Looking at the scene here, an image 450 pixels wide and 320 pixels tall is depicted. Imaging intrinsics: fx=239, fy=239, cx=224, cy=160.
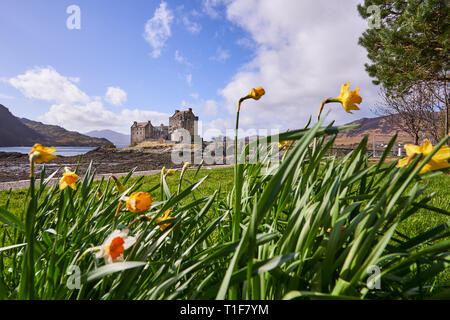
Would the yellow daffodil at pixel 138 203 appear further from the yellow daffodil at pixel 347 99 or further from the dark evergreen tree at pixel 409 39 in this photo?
the dark evergreen tree at pixel 409 39

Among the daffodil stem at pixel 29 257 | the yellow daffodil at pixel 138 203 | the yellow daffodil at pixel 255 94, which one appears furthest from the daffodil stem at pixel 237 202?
the daffodil stem at pixel 29 257

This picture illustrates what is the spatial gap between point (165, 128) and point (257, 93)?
134 ft

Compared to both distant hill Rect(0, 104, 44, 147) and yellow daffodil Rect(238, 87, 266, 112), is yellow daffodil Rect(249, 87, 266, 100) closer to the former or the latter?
yellow daffodil Rect(238, 87, 266, 112)

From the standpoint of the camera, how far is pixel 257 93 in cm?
73

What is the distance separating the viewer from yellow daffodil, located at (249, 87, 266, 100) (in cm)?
72

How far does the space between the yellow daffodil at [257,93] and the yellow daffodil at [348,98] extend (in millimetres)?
220

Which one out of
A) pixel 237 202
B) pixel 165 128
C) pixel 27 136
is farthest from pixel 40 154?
pixel 27 136

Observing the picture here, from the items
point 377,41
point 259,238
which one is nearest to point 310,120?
point 259,238

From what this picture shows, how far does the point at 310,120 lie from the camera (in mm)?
948

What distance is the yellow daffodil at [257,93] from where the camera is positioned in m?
0.72

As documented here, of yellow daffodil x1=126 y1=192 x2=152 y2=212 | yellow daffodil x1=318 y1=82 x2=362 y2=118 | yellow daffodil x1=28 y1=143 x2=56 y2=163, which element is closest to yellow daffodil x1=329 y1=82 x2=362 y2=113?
yellow daffodil x1=318 y1=82 x2=362 y2=118
